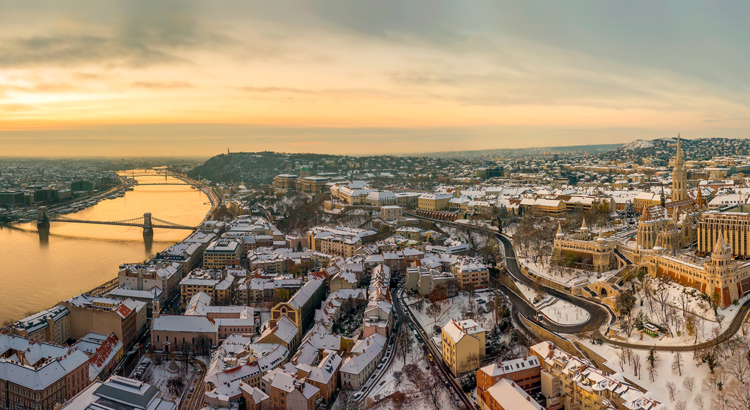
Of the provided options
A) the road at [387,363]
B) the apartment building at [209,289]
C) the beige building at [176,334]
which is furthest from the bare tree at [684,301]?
the apartment building at [209,289]

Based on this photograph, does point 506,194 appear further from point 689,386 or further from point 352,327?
point 689,386

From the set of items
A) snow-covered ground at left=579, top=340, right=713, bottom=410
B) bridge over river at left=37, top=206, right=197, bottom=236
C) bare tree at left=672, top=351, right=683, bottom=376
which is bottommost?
snow-covered ground at left=579, top=340, right=713, bottom=410

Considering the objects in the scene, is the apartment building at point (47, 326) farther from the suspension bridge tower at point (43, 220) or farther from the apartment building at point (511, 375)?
the suspension bridge tower at point (43, 220)

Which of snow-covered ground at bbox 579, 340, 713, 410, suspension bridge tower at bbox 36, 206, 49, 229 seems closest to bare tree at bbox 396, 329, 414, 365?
snow-covered ground at bbox 579, 340, 713, 410

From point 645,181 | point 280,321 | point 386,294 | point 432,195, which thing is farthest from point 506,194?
point 280,321

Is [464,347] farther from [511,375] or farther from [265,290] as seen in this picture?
[265,290]

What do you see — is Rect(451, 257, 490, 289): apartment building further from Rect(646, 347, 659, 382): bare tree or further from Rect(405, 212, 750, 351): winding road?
Rect(646, 347, 659, 382): bare tree
